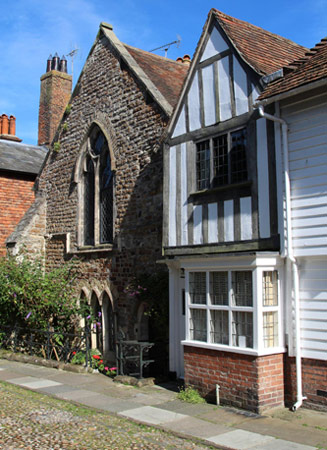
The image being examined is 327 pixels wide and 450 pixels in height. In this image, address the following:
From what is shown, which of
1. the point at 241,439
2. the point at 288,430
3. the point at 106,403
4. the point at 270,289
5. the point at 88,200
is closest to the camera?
the point at 241,439

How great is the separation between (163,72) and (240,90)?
21.5 ft

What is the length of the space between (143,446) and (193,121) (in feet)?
21.0

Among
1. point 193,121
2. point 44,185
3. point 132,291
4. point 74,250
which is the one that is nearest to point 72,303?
Result: point 74,250

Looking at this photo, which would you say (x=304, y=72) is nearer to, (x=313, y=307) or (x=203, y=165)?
(x=203, y=165)

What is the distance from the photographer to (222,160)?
982 cm

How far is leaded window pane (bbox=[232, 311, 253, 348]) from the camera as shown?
8.65 metres

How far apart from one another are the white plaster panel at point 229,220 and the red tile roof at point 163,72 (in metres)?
4.59

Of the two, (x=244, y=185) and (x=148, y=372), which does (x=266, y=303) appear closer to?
(x=244, y=185)

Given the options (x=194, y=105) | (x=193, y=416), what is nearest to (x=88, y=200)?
(x=194, y=105)

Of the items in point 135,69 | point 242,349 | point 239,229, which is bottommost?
point 242,349

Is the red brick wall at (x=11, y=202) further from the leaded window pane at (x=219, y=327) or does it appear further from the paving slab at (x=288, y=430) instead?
the paving slab at (x=288, y=430)

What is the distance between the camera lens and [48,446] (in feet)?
21.7

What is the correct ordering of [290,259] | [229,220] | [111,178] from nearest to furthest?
[290,259] < [229,220] < [111,178]

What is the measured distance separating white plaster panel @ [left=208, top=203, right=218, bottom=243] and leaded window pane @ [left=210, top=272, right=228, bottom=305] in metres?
0.73
